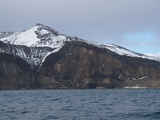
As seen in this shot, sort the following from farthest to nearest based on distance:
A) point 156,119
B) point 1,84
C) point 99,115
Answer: point 1,84, point 99,115, point 156,119

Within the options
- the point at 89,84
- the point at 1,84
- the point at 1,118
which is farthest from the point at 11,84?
the point at 1,118

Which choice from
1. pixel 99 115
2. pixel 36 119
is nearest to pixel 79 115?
pixel 99 115

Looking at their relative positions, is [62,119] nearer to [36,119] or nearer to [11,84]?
[36,119]

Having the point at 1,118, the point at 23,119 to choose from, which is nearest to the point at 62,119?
the point at 23,119

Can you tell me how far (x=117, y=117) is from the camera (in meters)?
34.6

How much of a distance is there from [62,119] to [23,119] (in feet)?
13.1

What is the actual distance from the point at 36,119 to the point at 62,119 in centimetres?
263

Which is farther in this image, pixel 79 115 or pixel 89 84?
pixel 89 84

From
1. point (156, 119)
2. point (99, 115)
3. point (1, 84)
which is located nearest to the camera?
point (156, 119)

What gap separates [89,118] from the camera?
3384cm

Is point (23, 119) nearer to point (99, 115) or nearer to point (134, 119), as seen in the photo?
point (99, 115)

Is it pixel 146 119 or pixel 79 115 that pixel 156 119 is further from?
pixel 79 115

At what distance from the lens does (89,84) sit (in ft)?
654

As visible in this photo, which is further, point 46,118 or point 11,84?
point 11,84
